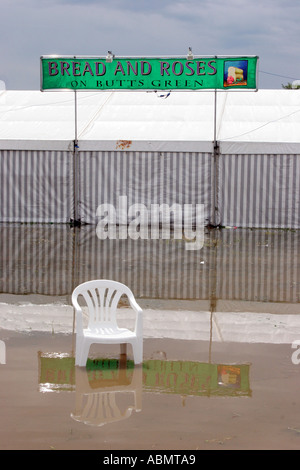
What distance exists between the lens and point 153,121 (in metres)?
17.7

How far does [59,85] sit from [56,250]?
5233mm

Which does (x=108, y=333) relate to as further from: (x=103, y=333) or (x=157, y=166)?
(x=157, y=166)

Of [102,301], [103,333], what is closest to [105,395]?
[103,333]

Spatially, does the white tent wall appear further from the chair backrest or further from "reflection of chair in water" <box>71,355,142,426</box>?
"reflection of chair in water" <box>71,355,142,426</box>

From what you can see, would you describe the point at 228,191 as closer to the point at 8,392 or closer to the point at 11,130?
the point at 11,130

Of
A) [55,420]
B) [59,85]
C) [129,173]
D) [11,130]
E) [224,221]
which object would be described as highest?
[59,85]

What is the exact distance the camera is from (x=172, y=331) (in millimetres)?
7402

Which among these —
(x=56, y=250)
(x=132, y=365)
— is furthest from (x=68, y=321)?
(x=56, y=250)

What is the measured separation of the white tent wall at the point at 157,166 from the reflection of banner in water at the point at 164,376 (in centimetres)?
1063

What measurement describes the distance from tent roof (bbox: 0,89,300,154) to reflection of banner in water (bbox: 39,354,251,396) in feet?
34.9

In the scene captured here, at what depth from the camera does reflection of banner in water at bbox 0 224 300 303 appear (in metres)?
9.73

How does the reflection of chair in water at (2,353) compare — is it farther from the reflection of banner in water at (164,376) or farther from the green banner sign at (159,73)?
the green banner sign at (159,73)

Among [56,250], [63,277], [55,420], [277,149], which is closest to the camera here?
[55,420]

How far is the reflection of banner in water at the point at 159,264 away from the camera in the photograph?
383 inches
